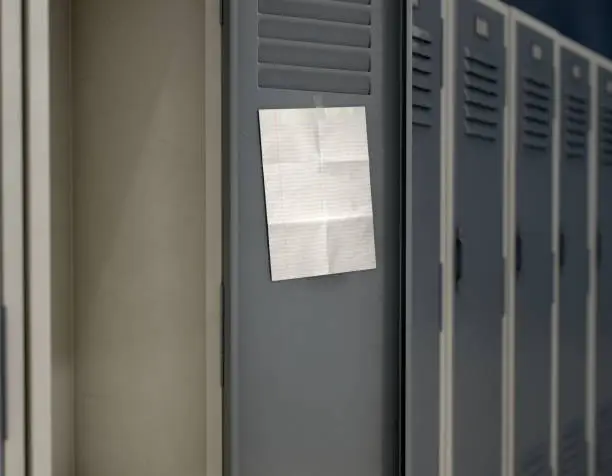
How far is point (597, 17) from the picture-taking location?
2.50m

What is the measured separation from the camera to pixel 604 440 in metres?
2.47

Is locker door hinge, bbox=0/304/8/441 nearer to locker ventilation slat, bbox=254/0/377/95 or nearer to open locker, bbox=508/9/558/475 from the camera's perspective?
locker ventilation slat, bbox=254/0/377/95

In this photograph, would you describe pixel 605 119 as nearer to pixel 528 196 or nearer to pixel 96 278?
pixel 528 196

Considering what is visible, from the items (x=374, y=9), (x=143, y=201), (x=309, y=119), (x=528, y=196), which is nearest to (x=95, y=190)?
(x=143, y=201)

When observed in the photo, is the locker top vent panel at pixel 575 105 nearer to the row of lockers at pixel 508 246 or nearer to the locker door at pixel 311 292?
the row of lockers at pixel 508 246

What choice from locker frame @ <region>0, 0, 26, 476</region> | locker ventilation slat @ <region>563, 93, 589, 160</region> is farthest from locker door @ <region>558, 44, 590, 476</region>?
locker frame @ <region>0, 0, 26, 476</region>

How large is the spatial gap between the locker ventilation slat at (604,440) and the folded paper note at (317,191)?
156cm

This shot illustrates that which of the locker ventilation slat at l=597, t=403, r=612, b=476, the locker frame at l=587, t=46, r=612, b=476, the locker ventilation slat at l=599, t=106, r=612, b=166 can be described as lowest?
the locker ventilation slat at l=597, t=403, r=612, b=476

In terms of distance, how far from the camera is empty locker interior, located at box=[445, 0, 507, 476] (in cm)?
165

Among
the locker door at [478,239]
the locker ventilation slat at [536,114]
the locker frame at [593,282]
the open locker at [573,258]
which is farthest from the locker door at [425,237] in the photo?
the locker frame at [593,282]

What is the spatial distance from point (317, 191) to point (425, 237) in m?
0.36

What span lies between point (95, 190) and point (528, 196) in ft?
4.00

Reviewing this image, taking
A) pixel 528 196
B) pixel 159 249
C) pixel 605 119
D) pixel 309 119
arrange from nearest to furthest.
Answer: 1. pixel 309 119
2. pixel 159 249
3. pixel 528 196
4. pixel 605 119

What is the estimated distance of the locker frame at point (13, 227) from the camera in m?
0.88
